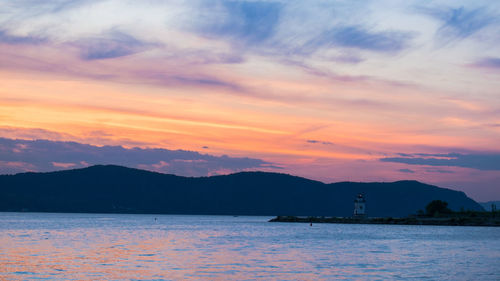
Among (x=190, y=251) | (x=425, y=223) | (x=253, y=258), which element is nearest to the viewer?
(x=253, y=258)

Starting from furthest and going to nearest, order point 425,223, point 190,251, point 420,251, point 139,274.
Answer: point 425,223
point 420,251
point 190,251
point 139,274

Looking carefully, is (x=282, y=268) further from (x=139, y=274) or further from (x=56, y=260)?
(x=56, y=260)

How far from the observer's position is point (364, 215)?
654 feet

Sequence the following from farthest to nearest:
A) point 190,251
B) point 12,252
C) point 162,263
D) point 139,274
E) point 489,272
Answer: point 190,251
point 12,252
point 162,263
point 489,272
point 139,274

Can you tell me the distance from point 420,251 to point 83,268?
40.5 m

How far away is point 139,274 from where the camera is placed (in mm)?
44219

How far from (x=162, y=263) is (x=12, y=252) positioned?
62.5 feet

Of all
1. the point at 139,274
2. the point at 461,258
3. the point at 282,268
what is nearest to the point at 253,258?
the point at 282,268

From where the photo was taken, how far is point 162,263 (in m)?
52.3

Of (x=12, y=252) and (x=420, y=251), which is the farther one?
(x=420, y=251)

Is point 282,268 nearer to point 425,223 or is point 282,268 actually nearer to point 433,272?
point 433,272

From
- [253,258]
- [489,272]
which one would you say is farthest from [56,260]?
[489,272]

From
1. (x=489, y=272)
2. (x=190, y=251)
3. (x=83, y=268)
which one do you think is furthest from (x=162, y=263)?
(x=489, y=272)

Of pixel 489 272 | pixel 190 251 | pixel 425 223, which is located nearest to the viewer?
pixel 489 272
